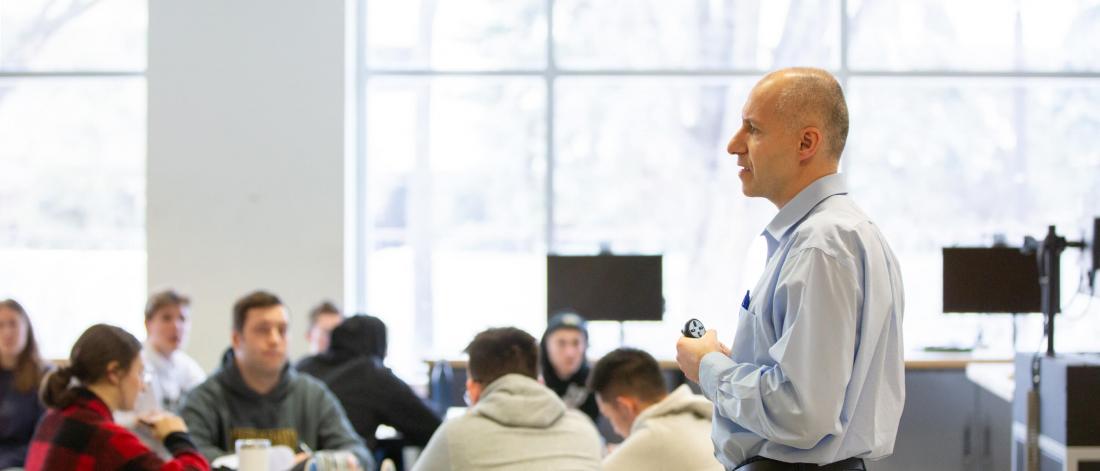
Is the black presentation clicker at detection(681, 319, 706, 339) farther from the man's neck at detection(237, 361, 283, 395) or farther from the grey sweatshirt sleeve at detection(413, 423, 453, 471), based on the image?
the man's neck at detection(237, 361, 283, 395)

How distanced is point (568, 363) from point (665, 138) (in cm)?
230

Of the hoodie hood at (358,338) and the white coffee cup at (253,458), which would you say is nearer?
the white coffee cup at (253,458)

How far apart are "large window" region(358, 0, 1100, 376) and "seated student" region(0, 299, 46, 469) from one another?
2.56m

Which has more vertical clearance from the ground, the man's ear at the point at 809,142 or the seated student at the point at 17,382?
the man's ear at the point at 809,142

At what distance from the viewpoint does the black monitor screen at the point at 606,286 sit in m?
5.92

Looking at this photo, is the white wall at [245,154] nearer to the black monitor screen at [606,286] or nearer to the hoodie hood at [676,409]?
the black monitor screen at [606,286]

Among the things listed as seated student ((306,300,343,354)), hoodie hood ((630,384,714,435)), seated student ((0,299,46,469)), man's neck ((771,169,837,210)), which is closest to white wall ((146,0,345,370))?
seated student ((306,300,343,354))

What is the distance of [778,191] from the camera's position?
67.0 inches

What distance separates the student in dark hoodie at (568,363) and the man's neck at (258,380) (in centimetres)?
155

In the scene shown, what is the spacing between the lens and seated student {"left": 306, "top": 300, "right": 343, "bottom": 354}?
5.36 meters

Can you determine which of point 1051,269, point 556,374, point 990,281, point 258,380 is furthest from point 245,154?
point 1051,269

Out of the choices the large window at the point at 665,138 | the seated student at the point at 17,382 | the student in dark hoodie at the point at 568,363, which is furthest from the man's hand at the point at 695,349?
the large window at the point at 665,138

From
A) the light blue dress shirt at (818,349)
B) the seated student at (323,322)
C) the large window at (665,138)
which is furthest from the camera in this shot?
the large window at (665,138)

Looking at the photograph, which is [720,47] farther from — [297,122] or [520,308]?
[297,122]
